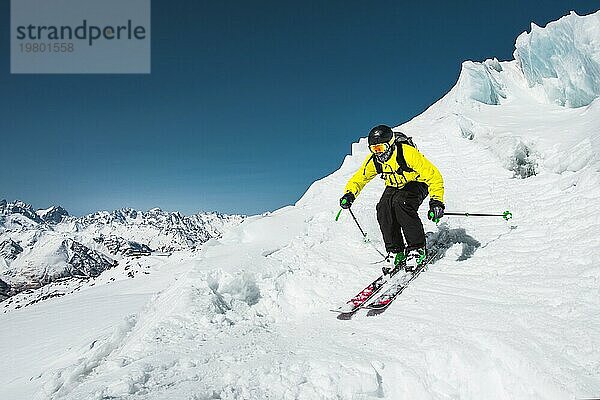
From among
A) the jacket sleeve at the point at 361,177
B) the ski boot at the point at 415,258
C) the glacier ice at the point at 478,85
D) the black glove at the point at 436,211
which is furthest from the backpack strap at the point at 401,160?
the glacier ice at the point at 478,85

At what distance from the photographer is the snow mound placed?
17.4 m

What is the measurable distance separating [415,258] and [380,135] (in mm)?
2050

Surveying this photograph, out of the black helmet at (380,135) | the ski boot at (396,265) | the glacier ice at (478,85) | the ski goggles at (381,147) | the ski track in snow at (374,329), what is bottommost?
the ski track in snow at (374,329)

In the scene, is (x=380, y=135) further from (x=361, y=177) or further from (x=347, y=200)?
(x=347, y=200)

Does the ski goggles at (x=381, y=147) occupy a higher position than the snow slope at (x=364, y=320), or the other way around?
the ski goggles at (x=381, y=147)

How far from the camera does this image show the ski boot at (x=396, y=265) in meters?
6.02

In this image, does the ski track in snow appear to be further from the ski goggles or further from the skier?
the ski goggles

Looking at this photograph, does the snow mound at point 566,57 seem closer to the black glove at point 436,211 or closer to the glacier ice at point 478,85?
the glacier ice at point 478,85

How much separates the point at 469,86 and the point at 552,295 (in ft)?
71.0

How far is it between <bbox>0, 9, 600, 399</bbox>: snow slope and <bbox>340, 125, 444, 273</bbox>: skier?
0.51 metres

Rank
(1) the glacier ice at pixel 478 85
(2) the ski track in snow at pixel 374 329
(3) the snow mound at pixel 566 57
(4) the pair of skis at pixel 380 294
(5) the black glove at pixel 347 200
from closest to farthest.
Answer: (2) the ski track in snow at pixel 374 329
(4) the pair of skis at pixel 380 294
(5) the black glove at pixel 347 200
(3) the snow mound at pixel 566 57
(1) the glacier ice at pixel 478 85

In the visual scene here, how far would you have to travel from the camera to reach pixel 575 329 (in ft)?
11.7

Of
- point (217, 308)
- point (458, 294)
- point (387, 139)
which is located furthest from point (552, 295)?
point (217, 308)

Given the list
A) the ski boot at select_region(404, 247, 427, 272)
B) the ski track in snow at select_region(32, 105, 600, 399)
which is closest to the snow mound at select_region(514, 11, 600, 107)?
the ski track in snow at select_region(32, 105, 600, 399)
